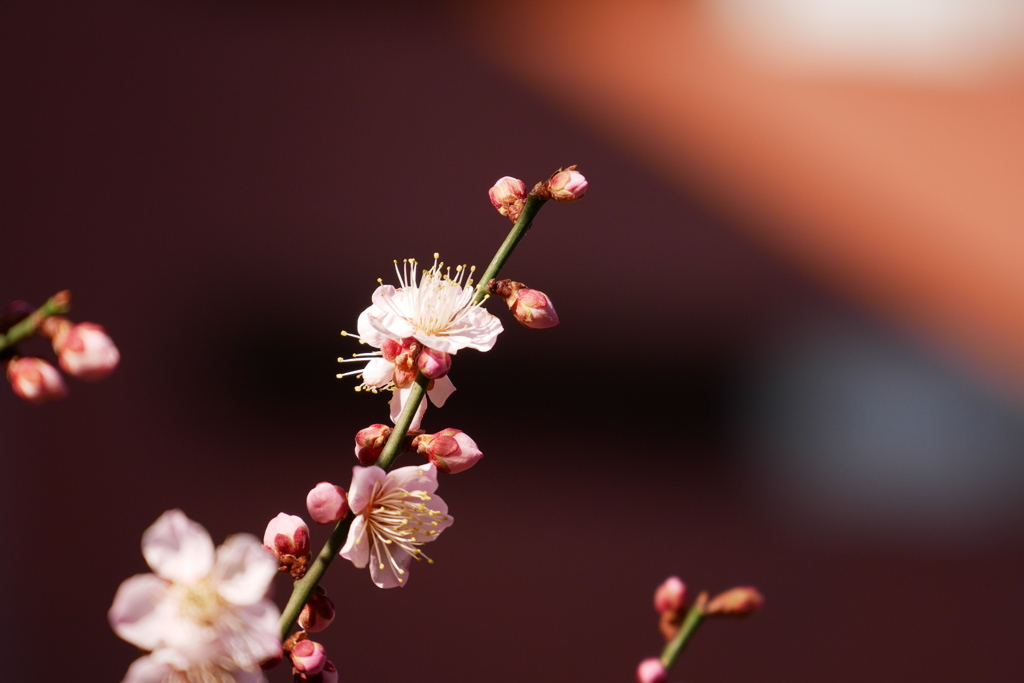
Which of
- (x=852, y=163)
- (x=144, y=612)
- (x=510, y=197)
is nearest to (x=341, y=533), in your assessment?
(x=144, y=612)

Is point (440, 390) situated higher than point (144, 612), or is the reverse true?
point (440, 390)

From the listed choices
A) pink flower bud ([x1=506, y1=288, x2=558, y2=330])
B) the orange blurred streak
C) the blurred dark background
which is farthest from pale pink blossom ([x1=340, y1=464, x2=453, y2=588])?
the orange blurred streak

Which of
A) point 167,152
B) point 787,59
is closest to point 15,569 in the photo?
point 167,152

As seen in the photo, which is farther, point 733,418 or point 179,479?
point 733,418

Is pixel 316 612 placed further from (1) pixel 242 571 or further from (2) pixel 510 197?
(2) pixel 510 197

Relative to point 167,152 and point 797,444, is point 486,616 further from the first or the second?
point 167,152
